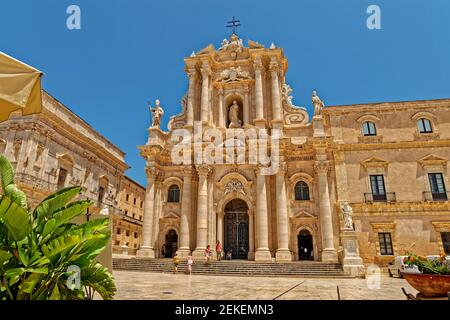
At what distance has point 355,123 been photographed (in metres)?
25.8

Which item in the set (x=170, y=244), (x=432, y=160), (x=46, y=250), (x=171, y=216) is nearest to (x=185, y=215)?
(x=171, y=216)

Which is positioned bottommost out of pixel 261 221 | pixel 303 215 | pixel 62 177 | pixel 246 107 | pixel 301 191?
pixel 261 221

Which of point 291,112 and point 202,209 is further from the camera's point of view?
point 291,112

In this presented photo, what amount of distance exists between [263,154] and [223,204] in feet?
16.5

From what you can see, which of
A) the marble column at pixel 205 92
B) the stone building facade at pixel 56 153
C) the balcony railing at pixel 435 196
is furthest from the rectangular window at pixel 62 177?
the balcony railing at pixel 435 196

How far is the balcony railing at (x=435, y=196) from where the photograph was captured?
890 inches

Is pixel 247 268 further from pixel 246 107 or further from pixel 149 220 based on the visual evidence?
pixel 246 107

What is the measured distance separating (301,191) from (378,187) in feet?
19.1

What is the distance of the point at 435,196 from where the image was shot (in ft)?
74.8

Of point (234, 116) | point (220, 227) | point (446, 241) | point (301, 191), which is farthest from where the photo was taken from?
point (234, 116)

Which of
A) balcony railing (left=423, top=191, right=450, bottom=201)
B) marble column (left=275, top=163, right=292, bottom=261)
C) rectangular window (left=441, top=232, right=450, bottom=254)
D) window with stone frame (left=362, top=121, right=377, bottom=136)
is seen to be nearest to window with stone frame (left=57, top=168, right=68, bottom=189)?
marble column (left=275, top=163, right=292, bottom=261)

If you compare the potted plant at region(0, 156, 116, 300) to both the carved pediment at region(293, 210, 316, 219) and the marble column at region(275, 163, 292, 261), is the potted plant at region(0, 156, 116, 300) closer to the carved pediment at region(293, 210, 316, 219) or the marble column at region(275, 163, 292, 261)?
the marble column at region(275, 163, 292, 261)

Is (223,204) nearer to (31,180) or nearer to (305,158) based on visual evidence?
(305,158)
